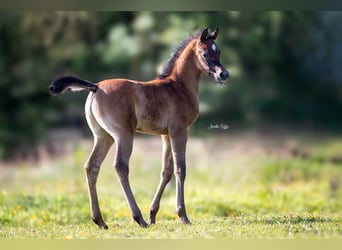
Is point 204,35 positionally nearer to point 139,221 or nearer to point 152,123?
point 152,123

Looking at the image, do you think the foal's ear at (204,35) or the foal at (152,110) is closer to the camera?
the foal at (152,110)

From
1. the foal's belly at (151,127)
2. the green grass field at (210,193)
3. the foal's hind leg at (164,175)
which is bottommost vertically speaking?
the green grass field at (210,193)

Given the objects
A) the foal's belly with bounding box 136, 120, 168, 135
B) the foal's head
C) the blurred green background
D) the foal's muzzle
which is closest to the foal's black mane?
the foal's head

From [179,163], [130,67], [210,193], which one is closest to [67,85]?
[179,163]

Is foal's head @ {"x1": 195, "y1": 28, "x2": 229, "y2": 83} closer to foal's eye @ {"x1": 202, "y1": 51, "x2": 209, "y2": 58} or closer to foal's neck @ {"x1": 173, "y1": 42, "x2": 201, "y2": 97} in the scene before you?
foal's eye @ {"x1": 202, "y1": 51, "x2": 209, "y2": 58}

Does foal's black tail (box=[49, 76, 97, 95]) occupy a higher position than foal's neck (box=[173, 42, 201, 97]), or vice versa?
foal's neck (box=[173, 42, 201, 97])

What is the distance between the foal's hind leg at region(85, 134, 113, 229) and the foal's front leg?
31.8 inches

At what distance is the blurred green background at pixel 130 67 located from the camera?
1944 cm

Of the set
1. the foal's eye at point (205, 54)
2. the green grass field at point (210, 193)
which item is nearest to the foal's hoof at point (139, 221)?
the green grass field at point (210, 193)

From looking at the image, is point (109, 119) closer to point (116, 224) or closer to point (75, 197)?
point (116, 224)

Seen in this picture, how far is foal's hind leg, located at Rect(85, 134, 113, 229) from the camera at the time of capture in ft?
28.4

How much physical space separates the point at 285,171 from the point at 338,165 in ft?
6.51

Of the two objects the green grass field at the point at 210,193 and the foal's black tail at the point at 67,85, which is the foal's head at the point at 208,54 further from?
the green grass field at the point at 210,193

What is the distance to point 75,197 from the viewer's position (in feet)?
40.2
